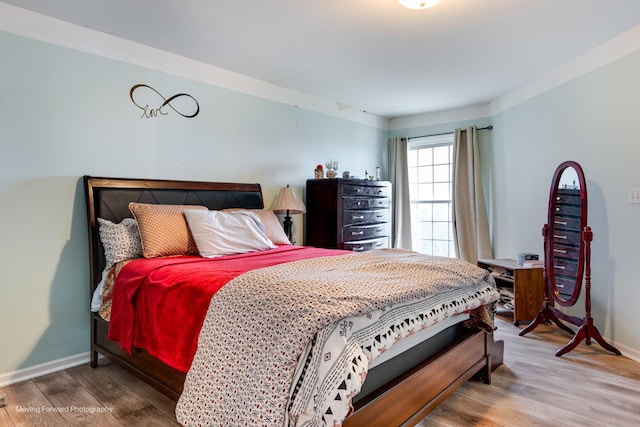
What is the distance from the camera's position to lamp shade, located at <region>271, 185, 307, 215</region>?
3.62 meters

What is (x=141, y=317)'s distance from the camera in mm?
2023

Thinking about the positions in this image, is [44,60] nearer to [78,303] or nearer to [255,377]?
[78,303]

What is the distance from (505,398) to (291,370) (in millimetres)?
1467

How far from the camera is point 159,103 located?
3.04 metres

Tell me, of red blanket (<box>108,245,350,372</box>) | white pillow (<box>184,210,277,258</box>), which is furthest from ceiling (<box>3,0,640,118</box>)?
red blanket (<box>108,245,350,372</box>)

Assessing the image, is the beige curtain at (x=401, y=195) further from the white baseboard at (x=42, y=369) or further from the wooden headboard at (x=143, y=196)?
the white baseboard at (x=42, y=369)

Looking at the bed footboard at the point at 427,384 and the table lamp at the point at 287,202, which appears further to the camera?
the table lamp at the point at 287,202

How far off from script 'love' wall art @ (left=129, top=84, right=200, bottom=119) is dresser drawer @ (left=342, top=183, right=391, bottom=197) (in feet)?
5.32

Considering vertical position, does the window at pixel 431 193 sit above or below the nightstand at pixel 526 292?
above

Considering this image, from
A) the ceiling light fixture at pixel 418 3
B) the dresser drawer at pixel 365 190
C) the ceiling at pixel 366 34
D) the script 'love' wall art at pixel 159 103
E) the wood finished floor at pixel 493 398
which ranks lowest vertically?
the wood finished floor at pixel 493 398

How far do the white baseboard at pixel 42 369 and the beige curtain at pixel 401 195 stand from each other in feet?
12.2

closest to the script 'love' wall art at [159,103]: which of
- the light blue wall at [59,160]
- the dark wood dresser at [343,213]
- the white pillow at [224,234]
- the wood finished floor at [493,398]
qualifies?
the light blue wall at [59,160]

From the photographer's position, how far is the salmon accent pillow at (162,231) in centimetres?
246

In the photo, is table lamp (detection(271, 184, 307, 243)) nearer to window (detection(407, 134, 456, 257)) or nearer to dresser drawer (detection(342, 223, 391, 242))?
dresser drawer (detection(342, 223, 391, 242))
